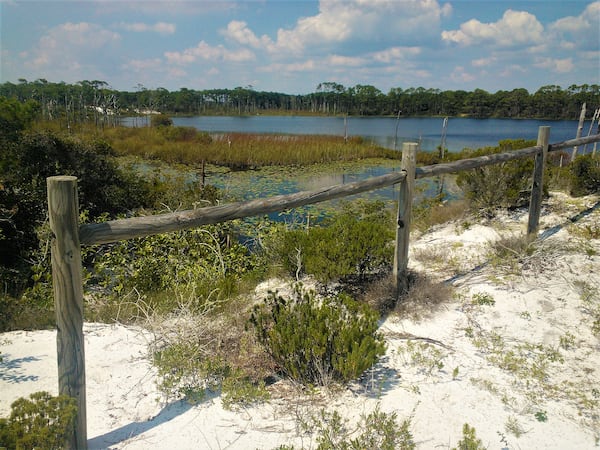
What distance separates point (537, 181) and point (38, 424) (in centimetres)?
592

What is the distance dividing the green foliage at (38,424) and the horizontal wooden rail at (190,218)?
0.78 m

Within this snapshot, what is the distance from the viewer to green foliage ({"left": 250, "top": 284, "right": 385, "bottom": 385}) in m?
2.84

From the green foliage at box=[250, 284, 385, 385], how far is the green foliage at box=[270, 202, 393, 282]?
1.10m

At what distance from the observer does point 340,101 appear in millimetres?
103375

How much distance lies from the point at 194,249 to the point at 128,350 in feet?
11.0

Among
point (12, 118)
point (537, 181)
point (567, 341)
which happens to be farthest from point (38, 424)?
point (12, 118)

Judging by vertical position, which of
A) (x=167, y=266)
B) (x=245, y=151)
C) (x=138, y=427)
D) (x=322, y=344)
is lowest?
(x=167, y=266)

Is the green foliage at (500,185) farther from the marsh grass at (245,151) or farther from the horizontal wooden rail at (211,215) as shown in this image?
the marsh grass at (245,151)

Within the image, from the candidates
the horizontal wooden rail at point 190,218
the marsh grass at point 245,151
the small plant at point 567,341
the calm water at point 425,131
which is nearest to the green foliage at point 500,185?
the small plant at point 567,341

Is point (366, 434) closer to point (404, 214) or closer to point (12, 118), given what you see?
point (404, 214)

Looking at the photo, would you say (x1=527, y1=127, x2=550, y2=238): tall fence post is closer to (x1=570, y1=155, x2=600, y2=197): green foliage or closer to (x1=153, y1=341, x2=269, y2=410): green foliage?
(x1=570, y1=155, x2=600, y2=197): green foliage

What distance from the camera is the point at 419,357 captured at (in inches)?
132

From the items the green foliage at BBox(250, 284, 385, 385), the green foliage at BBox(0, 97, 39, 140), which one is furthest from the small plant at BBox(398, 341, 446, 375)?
the green foliage at BBox(0, 97, 39, 140)

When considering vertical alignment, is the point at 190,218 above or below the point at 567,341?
above
